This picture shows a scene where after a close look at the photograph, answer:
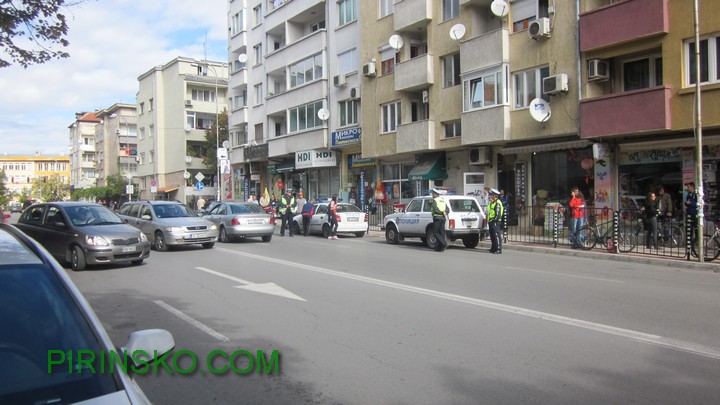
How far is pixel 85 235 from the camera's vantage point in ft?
39.0

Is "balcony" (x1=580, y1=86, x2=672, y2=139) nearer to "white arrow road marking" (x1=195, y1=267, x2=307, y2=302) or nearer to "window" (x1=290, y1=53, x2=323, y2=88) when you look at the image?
"white arrow road marking" (x1=195, y1=267, x2=307, y2=302)

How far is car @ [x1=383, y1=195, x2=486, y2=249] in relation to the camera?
17.1 metres

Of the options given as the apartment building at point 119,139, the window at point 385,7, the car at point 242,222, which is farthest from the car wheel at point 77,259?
the apartment building at point 119,139

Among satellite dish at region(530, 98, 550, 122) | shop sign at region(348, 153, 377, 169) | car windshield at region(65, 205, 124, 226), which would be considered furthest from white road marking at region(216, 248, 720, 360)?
shop sign at region(348, 153, 377, 169)

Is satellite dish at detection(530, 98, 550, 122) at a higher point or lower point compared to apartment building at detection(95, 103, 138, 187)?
lower

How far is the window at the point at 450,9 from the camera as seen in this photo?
24.4 m

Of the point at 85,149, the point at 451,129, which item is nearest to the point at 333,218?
the point at 451,129

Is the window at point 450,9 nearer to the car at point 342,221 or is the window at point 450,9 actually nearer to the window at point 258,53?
the car at point 342,221

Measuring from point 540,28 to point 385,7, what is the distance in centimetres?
1085

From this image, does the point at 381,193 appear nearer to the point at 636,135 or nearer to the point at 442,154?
the point at 442,154

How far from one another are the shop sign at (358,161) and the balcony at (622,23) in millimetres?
13815

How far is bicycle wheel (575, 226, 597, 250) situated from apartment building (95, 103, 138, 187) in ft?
206

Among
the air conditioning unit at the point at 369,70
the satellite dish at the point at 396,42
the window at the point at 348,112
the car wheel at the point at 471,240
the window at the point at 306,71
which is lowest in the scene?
the car wheel at the point at 471,240

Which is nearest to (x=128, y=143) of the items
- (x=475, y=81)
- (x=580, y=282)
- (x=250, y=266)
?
(x=475, y=81)
